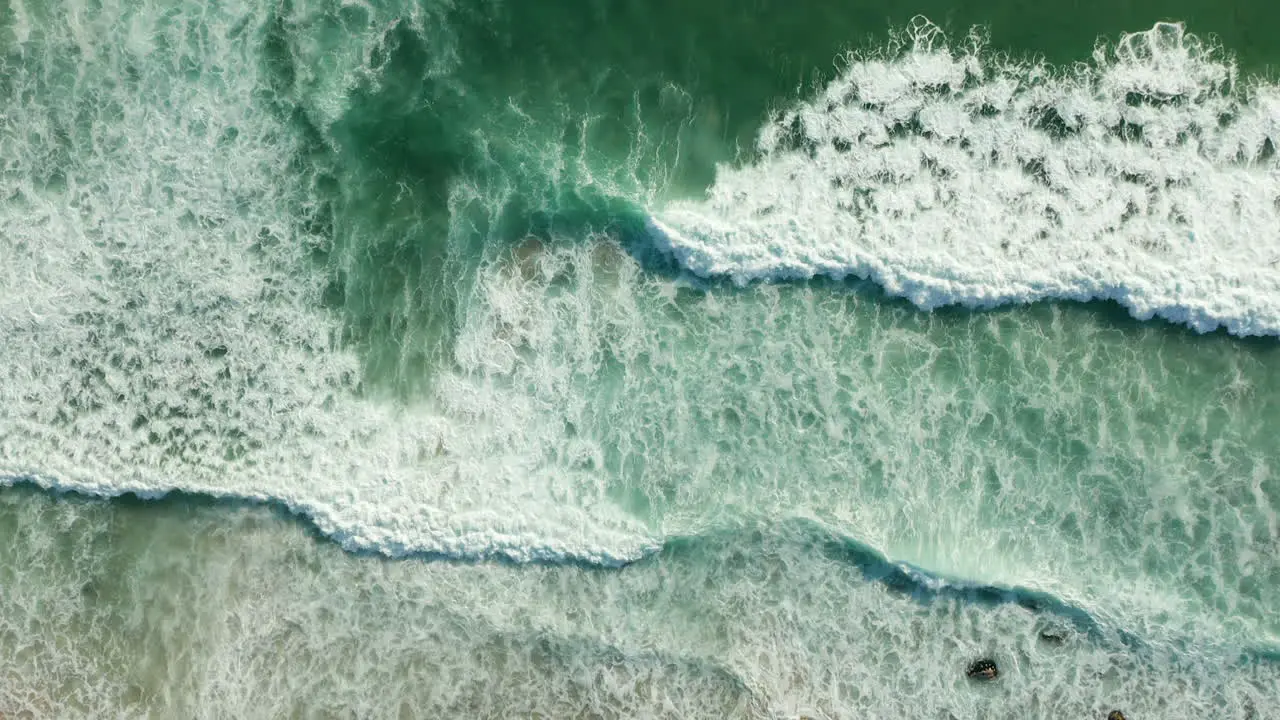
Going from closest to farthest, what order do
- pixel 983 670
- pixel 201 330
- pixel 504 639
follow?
pixel 983 670 → pixel 504 639 → pixel 201 330

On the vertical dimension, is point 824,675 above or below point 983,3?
below

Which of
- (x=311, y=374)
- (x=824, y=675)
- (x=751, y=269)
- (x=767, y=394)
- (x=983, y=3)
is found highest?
(x=983, y=3)

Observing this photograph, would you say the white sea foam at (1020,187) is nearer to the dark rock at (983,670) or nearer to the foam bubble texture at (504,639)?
the foam bubble texture at (504,639)

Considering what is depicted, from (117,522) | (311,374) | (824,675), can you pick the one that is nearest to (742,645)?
(824,675)

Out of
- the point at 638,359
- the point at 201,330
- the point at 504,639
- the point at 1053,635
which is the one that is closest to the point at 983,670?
the point at 1053,635

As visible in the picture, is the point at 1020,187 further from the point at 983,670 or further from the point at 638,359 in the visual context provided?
the point at 983,670

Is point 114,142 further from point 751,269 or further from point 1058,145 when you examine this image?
point 1058,145
